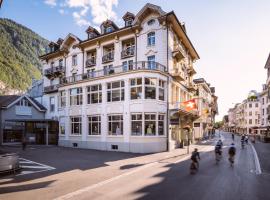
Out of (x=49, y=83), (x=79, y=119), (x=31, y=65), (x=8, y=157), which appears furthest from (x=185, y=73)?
(x=31, y=65)

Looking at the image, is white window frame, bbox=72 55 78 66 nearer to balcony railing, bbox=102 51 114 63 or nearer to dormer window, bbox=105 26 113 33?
balcony railing, bbox=102 51 114 63

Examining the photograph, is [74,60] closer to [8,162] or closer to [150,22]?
[150,22]

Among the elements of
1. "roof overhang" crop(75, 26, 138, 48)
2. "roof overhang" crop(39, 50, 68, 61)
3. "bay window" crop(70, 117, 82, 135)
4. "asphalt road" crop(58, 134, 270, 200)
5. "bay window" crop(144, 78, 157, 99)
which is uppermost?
"roof overhang" crop(75, 26, 138, 48)

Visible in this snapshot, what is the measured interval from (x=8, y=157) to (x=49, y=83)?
28.6 m

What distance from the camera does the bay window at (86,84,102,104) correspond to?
2750 cm

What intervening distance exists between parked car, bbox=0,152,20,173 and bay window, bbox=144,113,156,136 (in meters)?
13.2

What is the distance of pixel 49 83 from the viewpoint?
39.6 m

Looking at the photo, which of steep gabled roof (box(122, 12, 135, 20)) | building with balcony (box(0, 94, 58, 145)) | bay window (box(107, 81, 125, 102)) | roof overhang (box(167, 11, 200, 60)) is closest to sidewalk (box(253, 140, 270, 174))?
bay window (box(107, 81, 125, 102))

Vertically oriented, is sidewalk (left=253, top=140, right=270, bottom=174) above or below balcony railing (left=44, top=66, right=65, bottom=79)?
below

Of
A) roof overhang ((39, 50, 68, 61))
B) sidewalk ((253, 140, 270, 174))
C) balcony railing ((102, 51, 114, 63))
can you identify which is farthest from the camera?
roof overhang ((39, 50, 68, 61))

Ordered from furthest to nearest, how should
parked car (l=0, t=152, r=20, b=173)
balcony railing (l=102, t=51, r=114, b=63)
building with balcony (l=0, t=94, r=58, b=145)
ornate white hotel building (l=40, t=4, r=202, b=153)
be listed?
building with balcony (l=0, t=94, r=58, b=145) < balcony railing (l=102, t=51, r=114, b=63) < ornate white hotel building (l=40, t=4, r=202, b=153) < parked car (l=0, t=152, r=20, b=173)

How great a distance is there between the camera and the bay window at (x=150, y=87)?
2405cm

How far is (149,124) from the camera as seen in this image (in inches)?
941

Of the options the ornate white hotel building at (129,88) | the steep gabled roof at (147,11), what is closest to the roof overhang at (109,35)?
the ornate white hotel building at (129,88)
